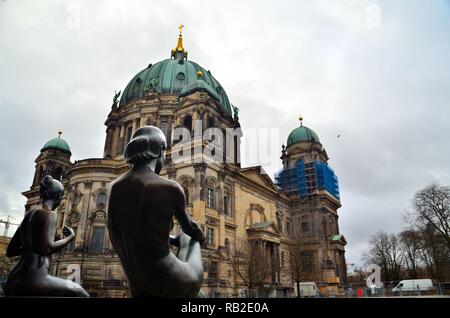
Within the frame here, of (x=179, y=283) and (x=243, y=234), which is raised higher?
(x=243, y=234)

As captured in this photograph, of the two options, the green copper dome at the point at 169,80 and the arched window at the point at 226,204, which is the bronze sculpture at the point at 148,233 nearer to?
the arched window at the point at 226,204

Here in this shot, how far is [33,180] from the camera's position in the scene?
52938mm

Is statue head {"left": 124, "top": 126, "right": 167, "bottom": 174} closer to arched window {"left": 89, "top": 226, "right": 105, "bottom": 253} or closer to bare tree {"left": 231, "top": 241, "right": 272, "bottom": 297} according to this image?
bare tree {"left": 231, "top": 241, "right": 272, "bottom": 297}

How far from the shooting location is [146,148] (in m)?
4.18

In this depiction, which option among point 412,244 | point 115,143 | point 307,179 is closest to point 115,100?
point 115,143

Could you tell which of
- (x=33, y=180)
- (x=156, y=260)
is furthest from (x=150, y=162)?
(x=33, y=180)

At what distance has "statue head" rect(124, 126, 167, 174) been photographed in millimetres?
4109

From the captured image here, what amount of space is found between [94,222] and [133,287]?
3570cm

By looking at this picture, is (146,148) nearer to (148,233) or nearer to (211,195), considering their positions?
(148,233)

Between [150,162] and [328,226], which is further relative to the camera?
[328,226]

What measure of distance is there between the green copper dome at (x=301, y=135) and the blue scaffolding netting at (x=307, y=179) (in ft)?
14.3

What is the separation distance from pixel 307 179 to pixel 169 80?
27014mm

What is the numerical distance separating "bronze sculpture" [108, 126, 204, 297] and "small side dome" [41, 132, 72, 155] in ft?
184
